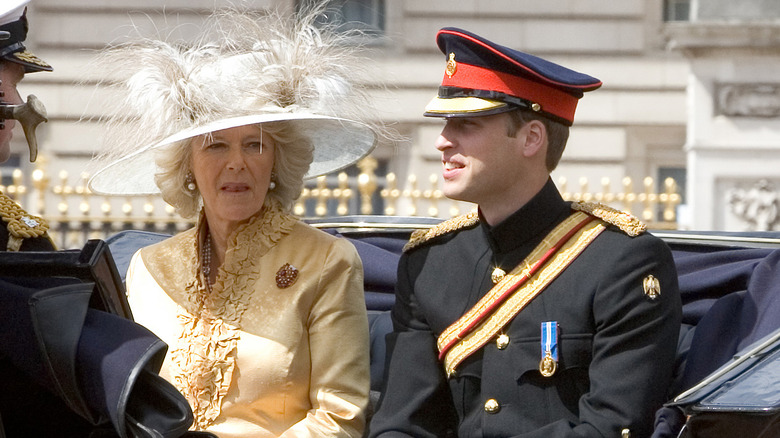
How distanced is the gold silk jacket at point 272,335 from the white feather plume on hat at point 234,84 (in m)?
0.35

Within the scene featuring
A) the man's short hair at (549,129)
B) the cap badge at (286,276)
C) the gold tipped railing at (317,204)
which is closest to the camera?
the man's short hair at (549,129)

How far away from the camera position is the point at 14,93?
3.07m

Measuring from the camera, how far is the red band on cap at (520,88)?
3.20 m

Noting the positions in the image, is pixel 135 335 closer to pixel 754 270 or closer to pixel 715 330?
pixel 715 330

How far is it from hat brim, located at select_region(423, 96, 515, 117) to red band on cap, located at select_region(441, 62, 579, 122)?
0.04m

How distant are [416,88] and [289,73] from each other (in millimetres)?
10736

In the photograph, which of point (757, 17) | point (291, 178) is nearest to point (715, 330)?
point (291, 178)

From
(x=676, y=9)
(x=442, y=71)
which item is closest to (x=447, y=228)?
(x=442, y=71)

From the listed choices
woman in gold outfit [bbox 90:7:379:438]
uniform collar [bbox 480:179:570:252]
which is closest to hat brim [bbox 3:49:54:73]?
woman in gold outfit [bbox 90:7:379:438]

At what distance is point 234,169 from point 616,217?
105cm

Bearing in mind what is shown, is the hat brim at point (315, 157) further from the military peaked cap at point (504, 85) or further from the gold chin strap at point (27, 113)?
the gold chin strap at point (27, 113)

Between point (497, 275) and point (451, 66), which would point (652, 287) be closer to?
point (497, 275)

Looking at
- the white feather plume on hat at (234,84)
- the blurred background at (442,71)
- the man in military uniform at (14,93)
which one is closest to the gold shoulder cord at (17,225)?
→ the man in military uniform at (14,93)

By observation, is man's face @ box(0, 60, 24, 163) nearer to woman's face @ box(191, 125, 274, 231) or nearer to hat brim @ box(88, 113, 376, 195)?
hat brim @ box(88, 113, 376, 195)
